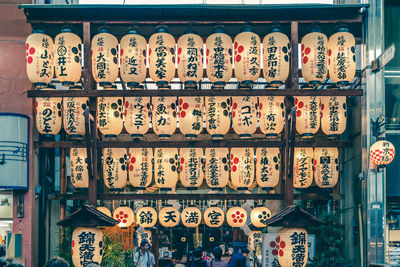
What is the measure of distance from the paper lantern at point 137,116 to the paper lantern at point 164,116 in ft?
0.68

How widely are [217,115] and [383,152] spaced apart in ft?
13.4

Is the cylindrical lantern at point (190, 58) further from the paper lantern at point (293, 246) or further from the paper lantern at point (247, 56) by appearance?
the paper lantern at point (293, 246)

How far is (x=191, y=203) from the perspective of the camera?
24844 millimetres

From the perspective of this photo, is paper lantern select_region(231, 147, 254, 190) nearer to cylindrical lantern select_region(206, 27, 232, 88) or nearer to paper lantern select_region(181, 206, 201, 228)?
cylindrical lantern select_region(206, 27, 232, 88)

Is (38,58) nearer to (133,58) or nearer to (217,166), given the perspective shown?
(133,58)

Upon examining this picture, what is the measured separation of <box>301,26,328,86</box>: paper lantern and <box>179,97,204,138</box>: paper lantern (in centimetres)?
277

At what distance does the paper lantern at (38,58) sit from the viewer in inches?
542

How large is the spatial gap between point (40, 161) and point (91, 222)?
10.1ft

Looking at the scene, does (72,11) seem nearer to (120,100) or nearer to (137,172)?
(120,100)

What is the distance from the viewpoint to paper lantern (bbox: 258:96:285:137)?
1410 cm

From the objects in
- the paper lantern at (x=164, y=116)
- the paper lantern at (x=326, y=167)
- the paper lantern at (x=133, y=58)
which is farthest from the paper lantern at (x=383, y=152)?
the paper lantern at (x=133, y=58)

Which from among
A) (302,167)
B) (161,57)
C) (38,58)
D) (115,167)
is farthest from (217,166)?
(38,58)

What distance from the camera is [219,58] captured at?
13781 millimetres

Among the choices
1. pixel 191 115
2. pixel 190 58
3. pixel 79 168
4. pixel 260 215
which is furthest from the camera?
pixel 260 215
